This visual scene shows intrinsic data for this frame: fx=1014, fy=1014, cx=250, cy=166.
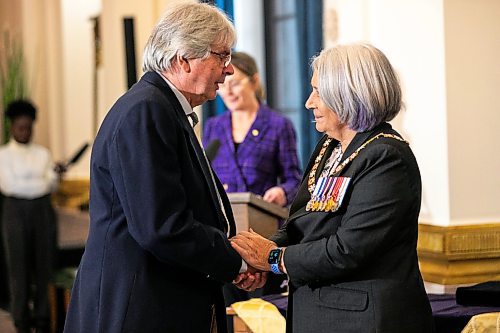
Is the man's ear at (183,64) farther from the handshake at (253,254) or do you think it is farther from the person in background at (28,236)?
the person in background at (28,236)

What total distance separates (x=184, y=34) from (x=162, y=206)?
0.52 metres

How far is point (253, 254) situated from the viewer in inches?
118

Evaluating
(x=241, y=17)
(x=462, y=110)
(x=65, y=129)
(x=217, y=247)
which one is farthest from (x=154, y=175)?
(x=65, y=129)

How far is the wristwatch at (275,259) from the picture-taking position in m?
2.99

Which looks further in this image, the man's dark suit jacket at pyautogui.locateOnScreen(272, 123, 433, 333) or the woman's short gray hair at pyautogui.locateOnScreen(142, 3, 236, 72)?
the woman's short gray hair at pyautogui.locateOnScreen(142, 3, 236, 72)

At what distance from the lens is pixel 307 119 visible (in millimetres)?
6270

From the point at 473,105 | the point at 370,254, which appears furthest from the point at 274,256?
the point at 473,105

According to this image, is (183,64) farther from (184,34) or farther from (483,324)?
(483,324)

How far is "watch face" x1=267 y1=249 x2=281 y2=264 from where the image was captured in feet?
9.82

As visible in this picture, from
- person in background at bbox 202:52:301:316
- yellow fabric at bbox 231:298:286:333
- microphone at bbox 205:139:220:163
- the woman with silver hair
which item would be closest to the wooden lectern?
person in background at bbox 202:52:301:316

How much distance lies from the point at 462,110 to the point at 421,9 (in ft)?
1.70

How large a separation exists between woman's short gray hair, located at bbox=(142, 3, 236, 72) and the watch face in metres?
0.61

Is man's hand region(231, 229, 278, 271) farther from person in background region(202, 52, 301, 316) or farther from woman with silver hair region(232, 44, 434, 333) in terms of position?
person in background region(202, 52, 301, 316)

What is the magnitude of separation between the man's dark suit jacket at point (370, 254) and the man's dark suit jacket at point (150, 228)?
0.25m
